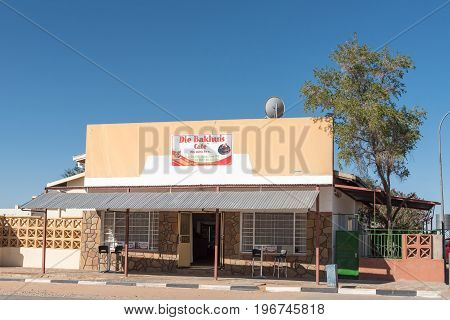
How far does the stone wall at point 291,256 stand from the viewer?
19.5 meters

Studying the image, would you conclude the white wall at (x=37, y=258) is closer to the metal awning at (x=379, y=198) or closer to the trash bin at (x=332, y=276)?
the trash bin at (x=332, y=276)

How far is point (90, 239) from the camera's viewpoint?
21.8m

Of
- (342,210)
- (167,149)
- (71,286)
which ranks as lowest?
(71,286)

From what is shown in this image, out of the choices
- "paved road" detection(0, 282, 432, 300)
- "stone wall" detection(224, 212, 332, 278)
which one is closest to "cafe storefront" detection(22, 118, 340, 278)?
"stone wall" detection(224, 212, 332, 278)

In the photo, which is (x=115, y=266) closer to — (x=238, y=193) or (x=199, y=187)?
(x=199, y=187)

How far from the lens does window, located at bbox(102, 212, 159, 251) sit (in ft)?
69.7

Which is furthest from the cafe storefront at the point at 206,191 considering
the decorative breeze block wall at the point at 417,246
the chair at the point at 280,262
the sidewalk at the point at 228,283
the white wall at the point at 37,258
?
the decorative breeze block wall at the point at 417,246

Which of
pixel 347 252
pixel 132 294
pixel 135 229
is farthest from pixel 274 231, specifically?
pixel 132 294

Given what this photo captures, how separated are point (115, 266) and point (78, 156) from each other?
21.6 feet
